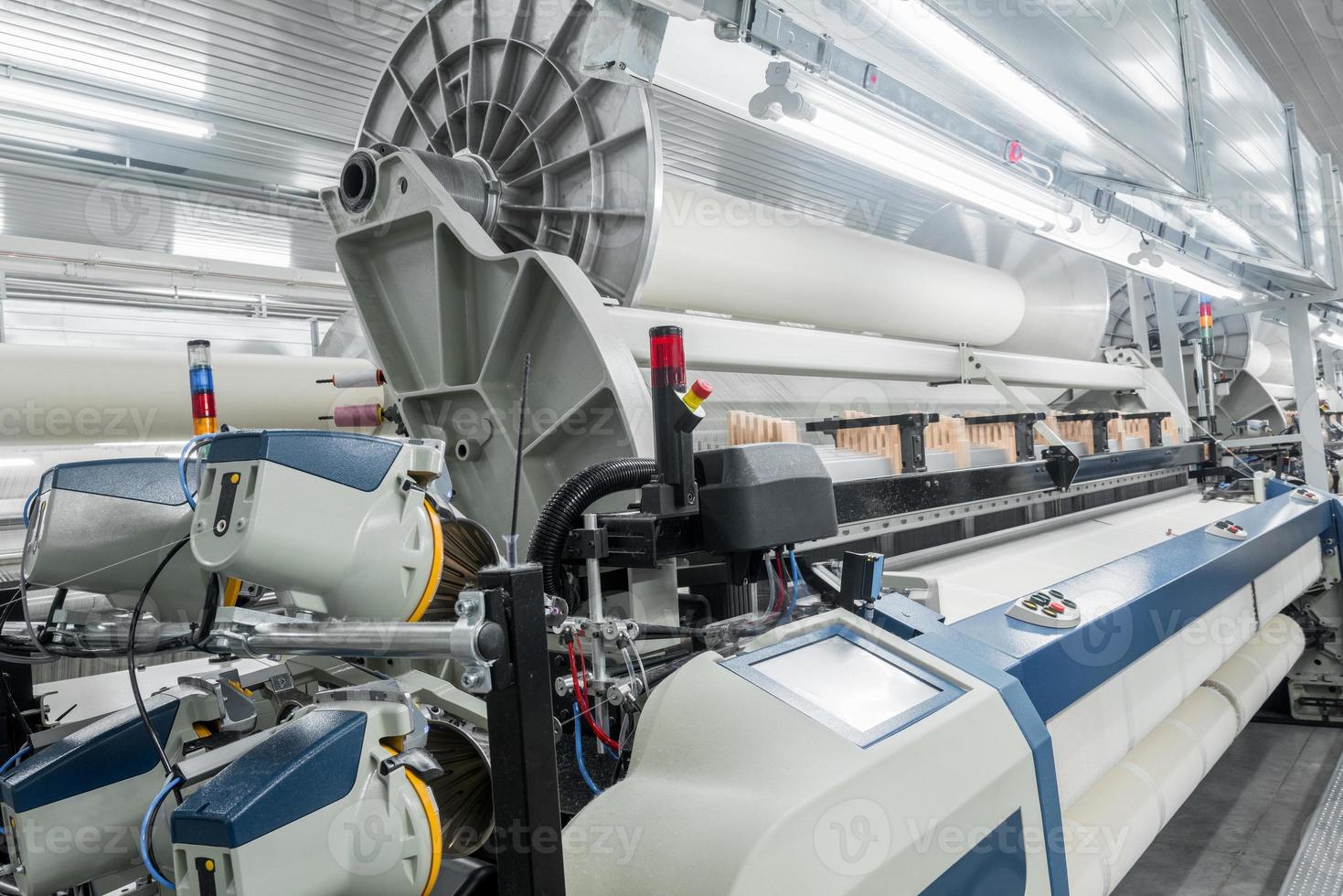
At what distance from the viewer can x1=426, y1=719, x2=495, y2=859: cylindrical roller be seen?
133 centimetres

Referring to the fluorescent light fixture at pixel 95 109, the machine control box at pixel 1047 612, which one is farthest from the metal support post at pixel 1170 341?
the fluorescent light fixture at pixel 95 109

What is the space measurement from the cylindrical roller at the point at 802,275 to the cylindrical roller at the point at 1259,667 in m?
1.45

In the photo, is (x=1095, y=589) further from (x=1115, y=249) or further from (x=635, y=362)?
(x=1115, y=249)

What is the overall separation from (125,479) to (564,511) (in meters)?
0.58

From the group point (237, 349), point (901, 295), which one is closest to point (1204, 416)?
point (901, 295)

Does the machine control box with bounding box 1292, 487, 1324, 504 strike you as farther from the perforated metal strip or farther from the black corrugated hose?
the black corrugated hose

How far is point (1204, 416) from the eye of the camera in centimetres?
454

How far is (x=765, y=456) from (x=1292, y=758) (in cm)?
352

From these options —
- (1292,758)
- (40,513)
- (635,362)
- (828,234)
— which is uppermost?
(828,234)

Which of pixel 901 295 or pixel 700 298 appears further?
pixel 901 295

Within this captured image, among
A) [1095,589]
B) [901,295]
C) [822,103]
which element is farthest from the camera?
[901,295]

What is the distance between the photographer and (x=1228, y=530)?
2.55m

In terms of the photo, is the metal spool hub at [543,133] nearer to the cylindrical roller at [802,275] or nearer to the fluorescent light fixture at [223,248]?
the cylindrical roller at [802,275]

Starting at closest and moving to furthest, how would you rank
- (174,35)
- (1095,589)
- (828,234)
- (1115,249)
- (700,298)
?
(1095,589), (700,298), (828,234), (1115,249), (174,35)
